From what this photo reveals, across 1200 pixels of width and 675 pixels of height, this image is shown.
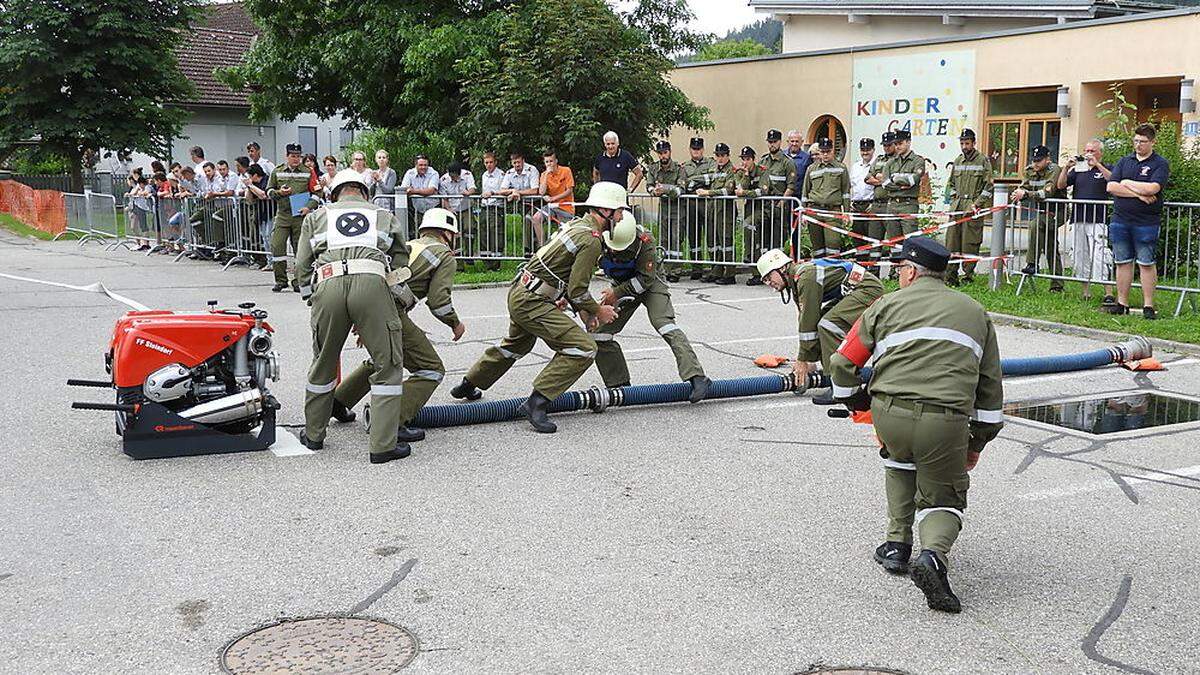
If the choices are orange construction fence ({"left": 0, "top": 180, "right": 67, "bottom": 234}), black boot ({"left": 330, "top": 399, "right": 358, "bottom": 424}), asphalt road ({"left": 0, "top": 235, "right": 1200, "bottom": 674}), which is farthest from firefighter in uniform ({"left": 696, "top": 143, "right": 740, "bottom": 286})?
orange construction fence ({"left": 0, "top": 180, "right": 67, "bottom": 234})

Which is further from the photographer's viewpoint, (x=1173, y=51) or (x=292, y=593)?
(x=1173, y=51)

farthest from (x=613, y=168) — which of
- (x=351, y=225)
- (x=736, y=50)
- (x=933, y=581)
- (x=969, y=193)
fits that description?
(x=736, y=50)

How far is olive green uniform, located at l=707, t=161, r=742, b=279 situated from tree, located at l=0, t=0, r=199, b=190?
65.2 feet

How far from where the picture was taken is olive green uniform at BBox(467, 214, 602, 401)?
8.20 meters

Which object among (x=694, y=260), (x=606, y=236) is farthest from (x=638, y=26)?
(x=606, y=236)

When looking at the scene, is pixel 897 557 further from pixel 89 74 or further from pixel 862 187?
pixel 89 74

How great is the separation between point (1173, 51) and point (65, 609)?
18373 mm

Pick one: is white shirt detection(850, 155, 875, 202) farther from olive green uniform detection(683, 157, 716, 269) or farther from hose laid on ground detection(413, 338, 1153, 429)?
hose laid on ground detection(413, 338, 1153, 429)

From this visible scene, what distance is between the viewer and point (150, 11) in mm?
31719

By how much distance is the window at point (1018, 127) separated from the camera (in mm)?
20859

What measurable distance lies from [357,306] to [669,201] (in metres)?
10.4

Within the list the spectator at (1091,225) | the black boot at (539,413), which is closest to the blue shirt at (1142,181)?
the spectator at (1091,225)

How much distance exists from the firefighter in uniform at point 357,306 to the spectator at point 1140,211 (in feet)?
26.9

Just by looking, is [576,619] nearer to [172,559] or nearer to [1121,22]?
[172,559]
